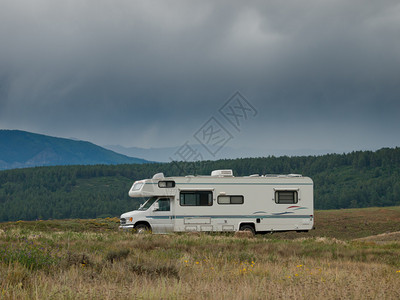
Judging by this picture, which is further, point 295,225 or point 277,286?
point 295,225

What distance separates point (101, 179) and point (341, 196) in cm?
10833

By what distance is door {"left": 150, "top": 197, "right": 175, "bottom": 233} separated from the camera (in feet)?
71.7

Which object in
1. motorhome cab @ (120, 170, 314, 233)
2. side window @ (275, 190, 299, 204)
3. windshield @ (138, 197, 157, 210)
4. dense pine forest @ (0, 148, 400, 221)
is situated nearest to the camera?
motorhome cab @ (120, 170, 314, 233)

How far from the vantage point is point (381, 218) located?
48.3 meters

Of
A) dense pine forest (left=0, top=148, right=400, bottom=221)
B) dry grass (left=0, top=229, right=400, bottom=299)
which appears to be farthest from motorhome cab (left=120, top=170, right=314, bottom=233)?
dense pine forest (left=0, top=148, right=400, bottom=221)

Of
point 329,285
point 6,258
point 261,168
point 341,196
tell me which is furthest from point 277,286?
point 261,168

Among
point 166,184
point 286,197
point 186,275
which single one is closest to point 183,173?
point 286,197

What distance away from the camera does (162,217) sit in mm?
21906

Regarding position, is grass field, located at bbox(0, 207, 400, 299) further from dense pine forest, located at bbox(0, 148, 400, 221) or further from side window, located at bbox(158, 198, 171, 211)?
dense pine forest, located at bbox(0, 148, 400, 221)

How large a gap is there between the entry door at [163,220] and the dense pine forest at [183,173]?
289 ft

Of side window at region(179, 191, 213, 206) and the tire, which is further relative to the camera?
side window at region(179, 191, 213, 206)

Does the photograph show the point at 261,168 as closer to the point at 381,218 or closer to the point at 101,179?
the point at 101,179

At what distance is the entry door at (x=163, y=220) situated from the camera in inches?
860

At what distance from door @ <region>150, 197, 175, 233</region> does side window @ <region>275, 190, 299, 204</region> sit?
4.90 metres
